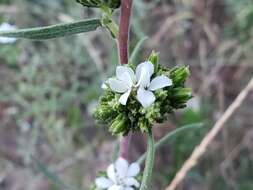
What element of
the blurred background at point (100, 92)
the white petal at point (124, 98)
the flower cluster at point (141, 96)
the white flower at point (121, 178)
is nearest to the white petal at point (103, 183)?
the white flower at point (121, 178)

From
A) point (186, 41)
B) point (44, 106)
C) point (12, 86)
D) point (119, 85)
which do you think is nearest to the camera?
point (119, 85)

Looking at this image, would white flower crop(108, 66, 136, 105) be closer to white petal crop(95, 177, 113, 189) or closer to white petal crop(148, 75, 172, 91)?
white petal crop(148, 75, 172, 91)

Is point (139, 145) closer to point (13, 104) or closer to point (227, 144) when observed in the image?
point (227, 144)

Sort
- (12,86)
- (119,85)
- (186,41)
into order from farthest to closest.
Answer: (186,41) → (12,86) → (119,85)

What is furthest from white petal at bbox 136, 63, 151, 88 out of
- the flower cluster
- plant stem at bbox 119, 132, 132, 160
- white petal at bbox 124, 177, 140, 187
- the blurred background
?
the blurred background

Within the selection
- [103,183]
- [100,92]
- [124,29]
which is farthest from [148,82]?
[100,92]

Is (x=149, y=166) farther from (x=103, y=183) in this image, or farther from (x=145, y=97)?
(x=103, y=183)

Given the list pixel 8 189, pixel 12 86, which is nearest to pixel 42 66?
pixel 12 86
